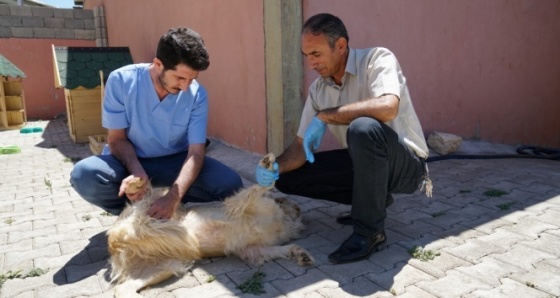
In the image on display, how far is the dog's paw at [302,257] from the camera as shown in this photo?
245 centimetres

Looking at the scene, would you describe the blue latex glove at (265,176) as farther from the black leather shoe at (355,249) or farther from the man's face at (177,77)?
the man's face at (177,77)

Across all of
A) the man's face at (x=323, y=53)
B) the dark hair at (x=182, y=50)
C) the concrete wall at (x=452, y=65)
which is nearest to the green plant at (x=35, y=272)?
the dark hair at (x=182, y=50)

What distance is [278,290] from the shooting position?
7.19 ft

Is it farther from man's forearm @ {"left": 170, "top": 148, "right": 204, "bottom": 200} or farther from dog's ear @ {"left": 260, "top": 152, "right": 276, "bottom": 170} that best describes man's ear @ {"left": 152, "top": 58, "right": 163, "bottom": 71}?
dog's ear @ {"left": 260, "top": 152, "right": 276, "bottom": 170}

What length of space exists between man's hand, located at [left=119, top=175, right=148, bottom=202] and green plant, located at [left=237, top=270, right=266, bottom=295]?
84 cm

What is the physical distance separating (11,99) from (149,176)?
8445 mm

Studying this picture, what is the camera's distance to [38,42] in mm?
11070

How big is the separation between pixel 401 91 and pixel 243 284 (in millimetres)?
1493

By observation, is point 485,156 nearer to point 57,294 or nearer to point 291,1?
point 291,1

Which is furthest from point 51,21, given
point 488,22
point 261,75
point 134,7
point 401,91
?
point 401,91

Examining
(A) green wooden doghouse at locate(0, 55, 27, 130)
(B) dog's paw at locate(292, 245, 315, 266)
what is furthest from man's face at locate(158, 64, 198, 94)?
(A) green wooden doghouse at locate(0, 55, 27, 130)

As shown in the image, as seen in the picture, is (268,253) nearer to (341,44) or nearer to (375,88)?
(375,88)

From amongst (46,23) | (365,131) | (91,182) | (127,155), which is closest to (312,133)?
(365,131)

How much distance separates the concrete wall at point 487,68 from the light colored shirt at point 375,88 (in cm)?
273
